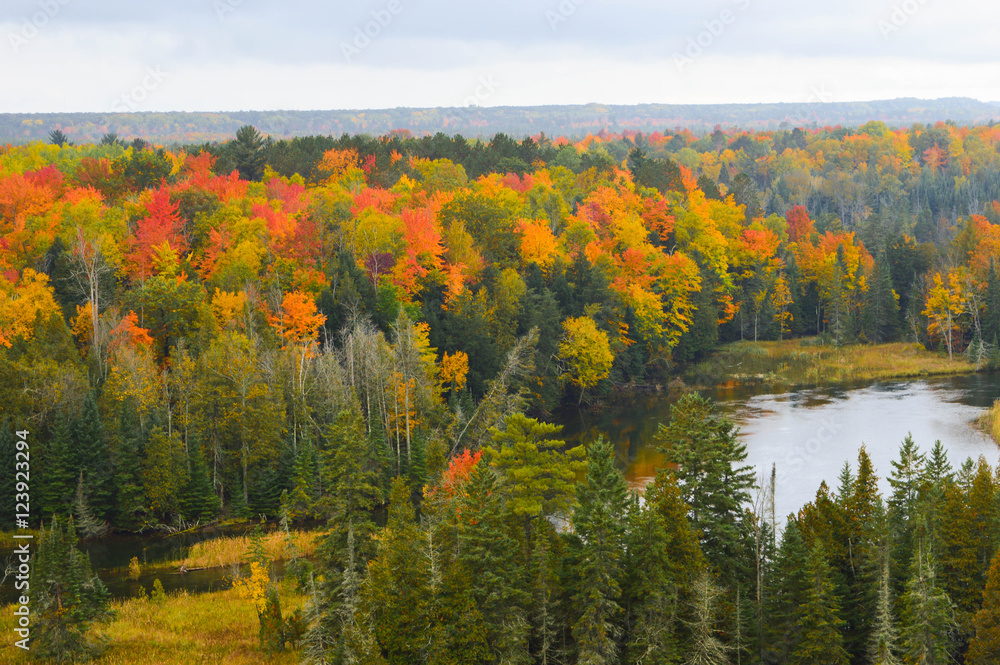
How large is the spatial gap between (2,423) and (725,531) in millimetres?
39233

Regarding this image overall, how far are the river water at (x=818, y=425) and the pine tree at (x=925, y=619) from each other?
14194mm

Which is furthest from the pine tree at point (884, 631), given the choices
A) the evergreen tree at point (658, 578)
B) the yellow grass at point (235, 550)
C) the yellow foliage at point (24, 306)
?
the yellow foliage at point (24, 306)

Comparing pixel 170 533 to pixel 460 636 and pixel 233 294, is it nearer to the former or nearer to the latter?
pixel 233 294

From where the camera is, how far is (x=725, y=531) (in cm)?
3534

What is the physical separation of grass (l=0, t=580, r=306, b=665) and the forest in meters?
2.24

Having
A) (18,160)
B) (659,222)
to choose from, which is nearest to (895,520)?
(659,222)

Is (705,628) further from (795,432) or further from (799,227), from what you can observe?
(799,227)

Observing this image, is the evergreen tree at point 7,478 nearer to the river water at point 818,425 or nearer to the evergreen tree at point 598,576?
the evergreen tree at point 598,576

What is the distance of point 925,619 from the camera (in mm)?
31266

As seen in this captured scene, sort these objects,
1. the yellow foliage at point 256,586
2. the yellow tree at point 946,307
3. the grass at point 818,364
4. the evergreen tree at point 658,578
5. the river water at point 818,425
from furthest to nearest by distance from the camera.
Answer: the yellow tree at point 946,307, the grass at point 818,364, the river water at point 818,425, the yellow foliage at point 256,586, the evergreen tree at point 658,578

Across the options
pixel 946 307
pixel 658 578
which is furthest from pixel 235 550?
pixel 946 307

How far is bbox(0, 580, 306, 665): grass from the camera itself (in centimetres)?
3594

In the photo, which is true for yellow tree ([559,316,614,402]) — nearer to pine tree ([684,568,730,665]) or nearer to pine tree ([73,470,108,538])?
pine tree ([73,470,108,538])

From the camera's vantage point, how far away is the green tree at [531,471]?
36812mm
